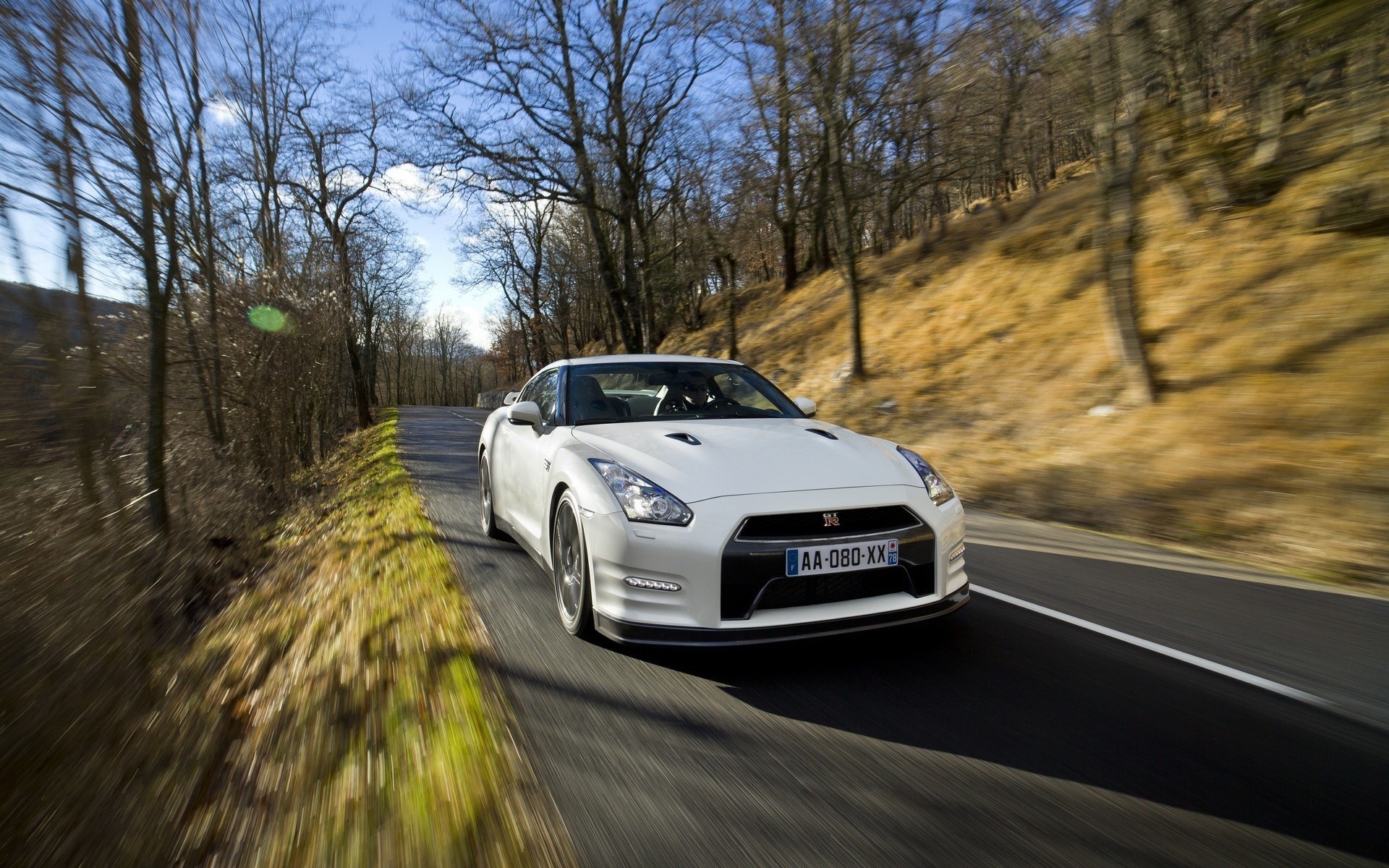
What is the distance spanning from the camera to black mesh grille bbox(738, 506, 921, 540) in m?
3.35

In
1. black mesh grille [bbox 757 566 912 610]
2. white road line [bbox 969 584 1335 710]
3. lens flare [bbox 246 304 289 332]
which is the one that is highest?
lens flare [bbox 246 304 289 332]

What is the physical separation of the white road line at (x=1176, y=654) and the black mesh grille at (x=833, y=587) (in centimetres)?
125

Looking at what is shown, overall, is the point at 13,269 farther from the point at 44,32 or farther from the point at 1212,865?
the point at 1212,865

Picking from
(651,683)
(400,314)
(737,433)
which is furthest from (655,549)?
(400,314)

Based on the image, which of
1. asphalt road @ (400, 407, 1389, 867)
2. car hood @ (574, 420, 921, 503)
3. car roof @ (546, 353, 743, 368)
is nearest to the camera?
asphalt road @ (400, 407, 1389, 867)

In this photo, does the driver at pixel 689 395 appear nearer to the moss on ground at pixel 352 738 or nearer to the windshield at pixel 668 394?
the windshield at pixel 668 394

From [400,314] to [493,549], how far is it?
5981 centimetres

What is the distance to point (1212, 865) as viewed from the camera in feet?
6.93

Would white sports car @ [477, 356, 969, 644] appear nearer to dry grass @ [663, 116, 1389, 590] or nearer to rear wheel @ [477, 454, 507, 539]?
rear wheel @ [477, 454, 507, 539]

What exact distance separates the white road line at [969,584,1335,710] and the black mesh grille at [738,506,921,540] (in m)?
1.38

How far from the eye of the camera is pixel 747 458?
3.78 metres

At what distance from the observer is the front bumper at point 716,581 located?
3.27 m

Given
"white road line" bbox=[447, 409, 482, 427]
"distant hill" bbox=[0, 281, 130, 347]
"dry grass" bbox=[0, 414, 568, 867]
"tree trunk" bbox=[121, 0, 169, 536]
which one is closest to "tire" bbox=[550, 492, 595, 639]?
"dry grass" bbox=[0, 414, 568, 867]

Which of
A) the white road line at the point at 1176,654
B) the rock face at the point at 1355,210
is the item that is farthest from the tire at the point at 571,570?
the rock face at the point at 1355,210
